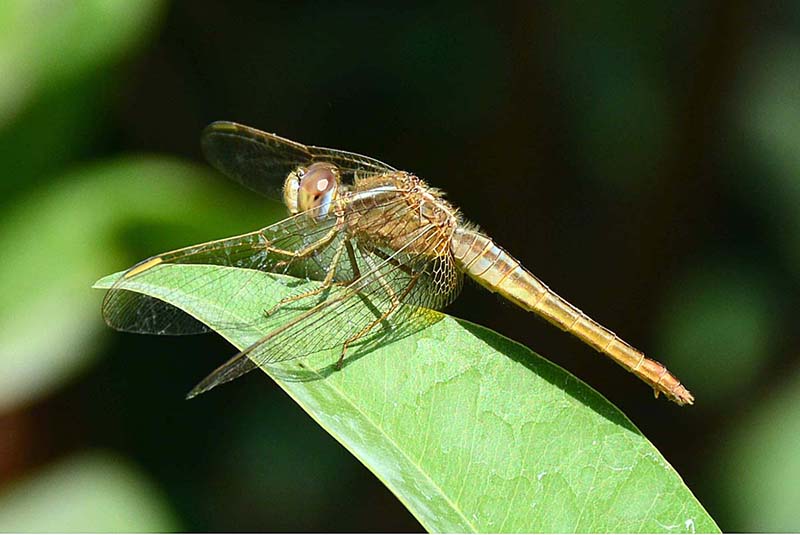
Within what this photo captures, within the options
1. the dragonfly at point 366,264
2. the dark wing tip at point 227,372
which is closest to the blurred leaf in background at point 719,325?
the dragonfly at point 366,264

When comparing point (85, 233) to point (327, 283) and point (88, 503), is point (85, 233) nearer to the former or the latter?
point (88, 503)

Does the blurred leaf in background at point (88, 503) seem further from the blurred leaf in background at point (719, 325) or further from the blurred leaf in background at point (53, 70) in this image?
the blurred leaf in background at point (719, 325)

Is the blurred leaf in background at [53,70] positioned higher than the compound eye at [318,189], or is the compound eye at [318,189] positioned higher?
the blurred leaf in background at [53,70]

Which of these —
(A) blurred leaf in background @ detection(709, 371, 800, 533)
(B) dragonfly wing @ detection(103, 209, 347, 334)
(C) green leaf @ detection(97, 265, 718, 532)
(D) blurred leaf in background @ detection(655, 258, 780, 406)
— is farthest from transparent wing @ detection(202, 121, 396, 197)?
(A) blurred leaf in background @ detection(709, 371, 800, 533)

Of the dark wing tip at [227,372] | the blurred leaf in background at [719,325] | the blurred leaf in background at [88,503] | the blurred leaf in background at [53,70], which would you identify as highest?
the blurred leaf in background at [53,70]

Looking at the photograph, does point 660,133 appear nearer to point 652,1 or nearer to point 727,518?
point 652,1

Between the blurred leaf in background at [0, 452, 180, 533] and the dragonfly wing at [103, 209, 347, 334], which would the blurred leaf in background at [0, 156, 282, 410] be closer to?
the blurred leaf in background at [0, 452, 180, 533]

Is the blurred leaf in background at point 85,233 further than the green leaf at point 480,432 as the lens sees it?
Yes

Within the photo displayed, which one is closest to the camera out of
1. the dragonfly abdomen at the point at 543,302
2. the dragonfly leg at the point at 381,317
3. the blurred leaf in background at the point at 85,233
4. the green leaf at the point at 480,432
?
the green leaf at the point at 480,432
